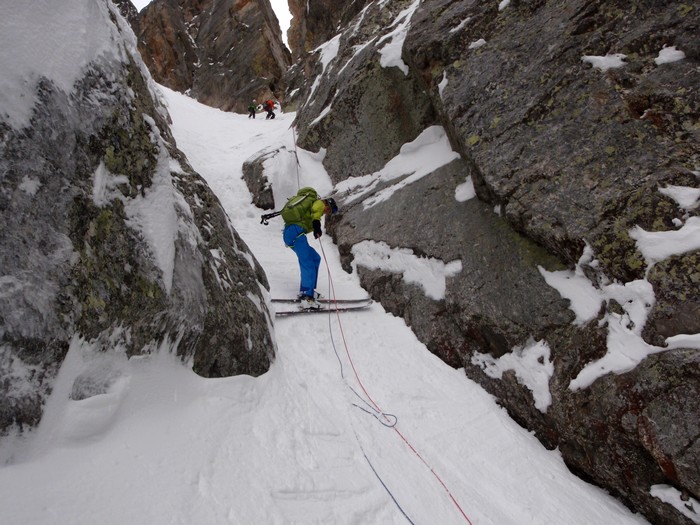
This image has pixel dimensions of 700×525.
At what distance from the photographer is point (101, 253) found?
112 inches

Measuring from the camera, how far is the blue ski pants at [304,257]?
6.41 metres

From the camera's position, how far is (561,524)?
10.2ft

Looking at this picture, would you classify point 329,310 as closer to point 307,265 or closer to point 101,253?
point 307,265

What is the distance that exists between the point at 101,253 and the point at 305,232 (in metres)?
3.98

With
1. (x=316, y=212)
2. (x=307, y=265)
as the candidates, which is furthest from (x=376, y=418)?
(x=316, y=212)

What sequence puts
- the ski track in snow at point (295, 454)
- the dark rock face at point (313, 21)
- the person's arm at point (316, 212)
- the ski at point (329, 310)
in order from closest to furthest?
1. the ski track in snow at point (295, 454)
2. the ski at point (329, 310)
3. the person's arm at point (316, 212)
4. the dark rock face at point (313, 21)

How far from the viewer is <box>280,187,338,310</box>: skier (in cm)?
641

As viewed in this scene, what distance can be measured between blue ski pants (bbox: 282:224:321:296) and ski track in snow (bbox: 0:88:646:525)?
1.23 meters

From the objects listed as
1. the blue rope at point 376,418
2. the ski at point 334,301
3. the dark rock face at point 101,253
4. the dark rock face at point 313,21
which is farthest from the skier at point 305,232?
the dark rock face at point 313,21

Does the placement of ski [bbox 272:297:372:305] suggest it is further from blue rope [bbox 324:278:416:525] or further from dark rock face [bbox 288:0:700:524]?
blue rope [bbox 324:278:416:525]

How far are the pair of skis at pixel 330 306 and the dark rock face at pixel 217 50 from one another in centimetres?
2556

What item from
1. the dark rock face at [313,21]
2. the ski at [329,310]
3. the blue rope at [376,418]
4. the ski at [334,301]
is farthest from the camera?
the dark rock face at [313,21]

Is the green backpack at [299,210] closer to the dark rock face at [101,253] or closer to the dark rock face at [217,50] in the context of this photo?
the dark rock face at [101,253]

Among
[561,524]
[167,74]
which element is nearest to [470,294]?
[561,524]
